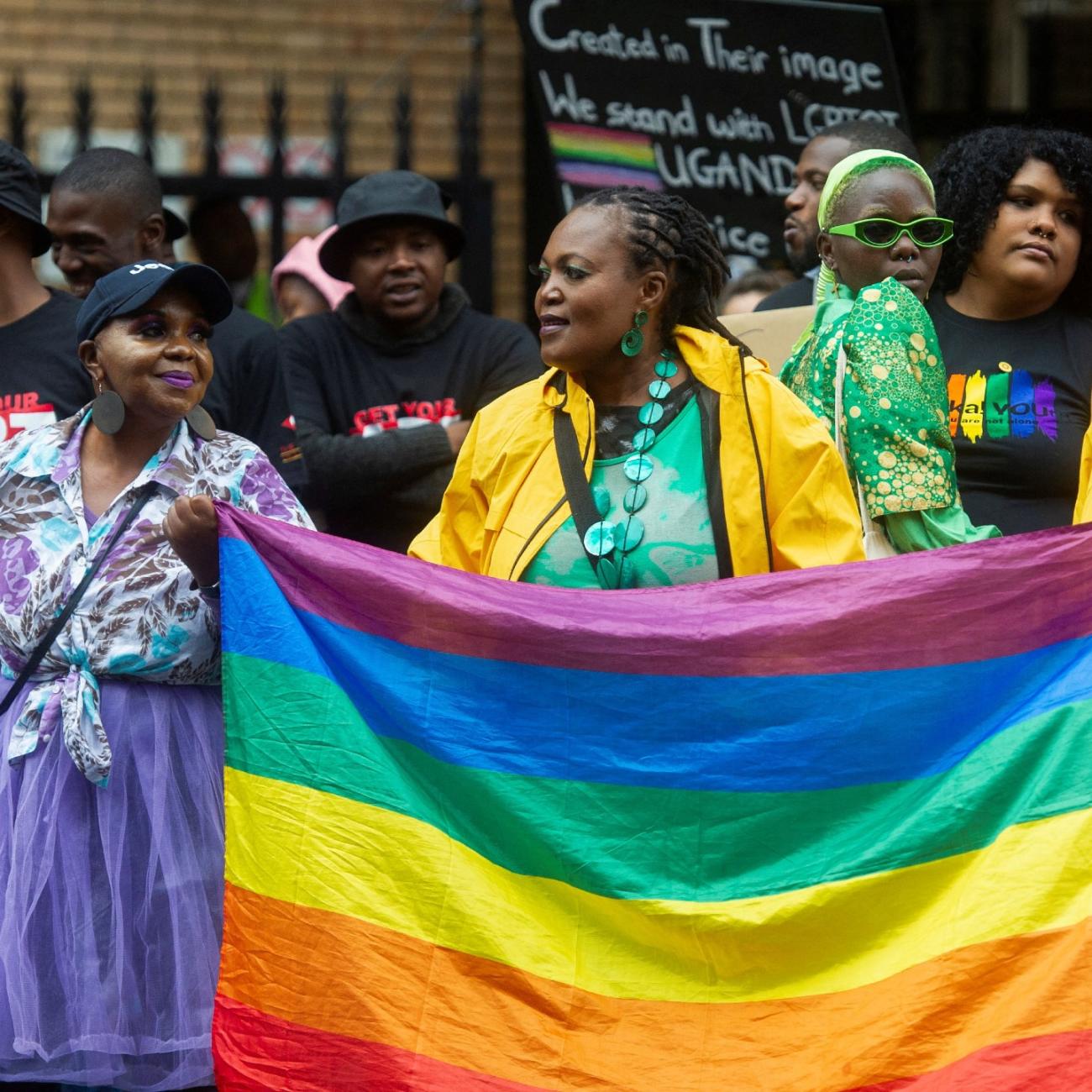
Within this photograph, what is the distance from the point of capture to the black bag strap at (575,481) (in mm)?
4383

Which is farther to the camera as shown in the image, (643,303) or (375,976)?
(643,303)

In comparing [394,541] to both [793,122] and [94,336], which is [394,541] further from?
[793,122]

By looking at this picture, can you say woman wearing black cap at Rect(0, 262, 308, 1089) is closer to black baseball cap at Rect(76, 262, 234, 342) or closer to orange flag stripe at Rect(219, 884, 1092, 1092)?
black baseball cap at Rect(76, 262, 234, 342)

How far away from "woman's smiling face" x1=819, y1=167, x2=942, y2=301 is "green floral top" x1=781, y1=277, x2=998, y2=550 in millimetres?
292

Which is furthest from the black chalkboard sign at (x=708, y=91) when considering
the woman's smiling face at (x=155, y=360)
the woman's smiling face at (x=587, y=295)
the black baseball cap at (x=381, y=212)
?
the woman's smiling face at (x=155, y=360)

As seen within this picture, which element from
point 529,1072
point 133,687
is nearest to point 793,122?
point 133,687

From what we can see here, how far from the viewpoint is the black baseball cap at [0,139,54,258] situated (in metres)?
5.62

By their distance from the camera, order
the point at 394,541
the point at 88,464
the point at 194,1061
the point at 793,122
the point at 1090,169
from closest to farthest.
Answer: the point at 194,1061, the point at 88,464, the point at 1090,169, the point at 394,541, the point at 793,122

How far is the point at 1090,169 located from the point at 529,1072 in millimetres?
2854

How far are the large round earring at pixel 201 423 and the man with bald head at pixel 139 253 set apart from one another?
76 centimetres

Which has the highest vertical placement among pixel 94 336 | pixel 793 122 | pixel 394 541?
pixel 793 122

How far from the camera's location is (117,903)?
440 centimetres

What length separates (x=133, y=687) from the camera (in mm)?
4492

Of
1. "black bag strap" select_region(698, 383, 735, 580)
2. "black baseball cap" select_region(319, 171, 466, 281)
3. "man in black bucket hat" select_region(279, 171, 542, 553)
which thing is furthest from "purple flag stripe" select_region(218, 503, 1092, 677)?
"black baseball cap" select_region(319, 171, 466, 281)
